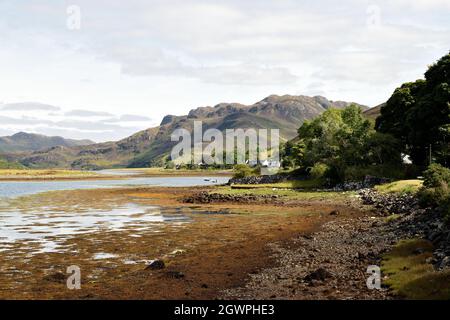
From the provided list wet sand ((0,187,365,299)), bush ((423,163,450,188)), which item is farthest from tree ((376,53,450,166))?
wet sand ((0,187,365,299))

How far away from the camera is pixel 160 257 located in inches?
1341

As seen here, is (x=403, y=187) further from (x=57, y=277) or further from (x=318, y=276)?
(x=57, y=277)

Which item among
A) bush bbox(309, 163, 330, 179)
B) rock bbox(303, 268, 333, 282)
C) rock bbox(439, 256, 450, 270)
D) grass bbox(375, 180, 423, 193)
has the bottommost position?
rock bbox(303, 268, 333, 282)

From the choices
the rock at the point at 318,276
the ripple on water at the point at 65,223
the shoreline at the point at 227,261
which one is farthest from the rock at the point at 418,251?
the ripple on water at the point at 65,223

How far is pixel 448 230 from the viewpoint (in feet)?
95.1

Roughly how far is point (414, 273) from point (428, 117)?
6073 cm

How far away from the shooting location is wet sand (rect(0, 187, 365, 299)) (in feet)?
80.8

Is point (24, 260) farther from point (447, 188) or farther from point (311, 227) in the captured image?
point (447, 188)

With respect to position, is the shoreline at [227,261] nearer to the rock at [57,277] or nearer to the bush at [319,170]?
the rock at [57,277]

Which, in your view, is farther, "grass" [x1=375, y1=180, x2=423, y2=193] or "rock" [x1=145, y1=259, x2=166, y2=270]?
"grass" [x1=375, y1=180, x2=423, y2=193]

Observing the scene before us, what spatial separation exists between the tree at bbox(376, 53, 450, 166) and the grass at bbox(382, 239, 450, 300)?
36.0 m

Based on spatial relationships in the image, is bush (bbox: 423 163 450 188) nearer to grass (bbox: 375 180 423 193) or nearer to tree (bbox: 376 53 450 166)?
grass (bbox: 375 180 423 193)

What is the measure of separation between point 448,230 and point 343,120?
96915mm

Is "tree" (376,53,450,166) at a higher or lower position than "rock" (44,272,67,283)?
higher
